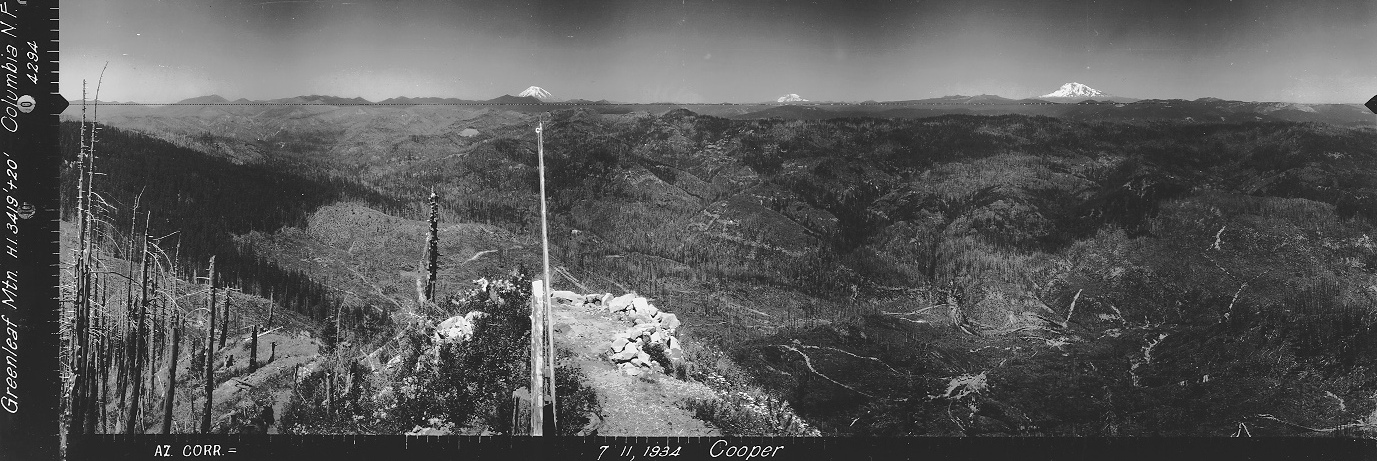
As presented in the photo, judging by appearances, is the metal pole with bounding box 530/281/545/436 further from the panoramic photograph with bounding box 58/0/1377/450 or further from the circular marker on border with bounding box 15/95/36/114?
the circular marker on border with bounding box 15/95/36/114

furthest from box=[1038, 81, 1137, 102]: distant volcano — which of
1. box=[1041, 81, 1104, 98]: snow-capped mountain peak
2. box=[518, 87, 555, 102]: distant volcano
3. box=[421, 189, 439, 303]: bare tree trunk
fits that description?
box=[421, 189, 439, 303]: bare tree trunk

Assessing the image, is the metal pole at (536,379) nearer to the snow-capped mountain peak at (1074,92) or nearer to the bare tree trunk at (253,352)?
the bare tree trunk at (253,352)

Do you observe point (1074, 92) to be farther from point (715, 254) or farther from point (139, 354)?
point (139, 354)

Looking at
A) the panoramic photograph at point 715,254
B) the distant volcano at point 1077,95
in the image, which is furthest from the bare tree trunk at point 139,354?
the distant volcano at point 1077,95

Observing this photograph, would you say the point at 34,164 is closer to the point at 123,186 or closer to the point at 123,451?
the point at 123,186

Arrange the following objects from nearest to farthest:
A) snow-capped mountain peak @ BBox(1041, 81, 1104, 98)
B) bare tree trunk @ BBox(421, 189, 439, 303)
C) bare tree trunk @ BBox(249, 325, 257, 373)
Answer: bare tree trunk @ BBox(249, 325, 257, 373), bare tree trunk @ BBox(421, 189, 439, 303), snow-capped mountain peak @ BBox(1041, 81, 1104, 98)

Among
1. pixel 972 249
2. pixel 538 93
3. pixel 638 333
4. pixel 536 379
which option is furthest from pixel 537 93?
pixel 972 249

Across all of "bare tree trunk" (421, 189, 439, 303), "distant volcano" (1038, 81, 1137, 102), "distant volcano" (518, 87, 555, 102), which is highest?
"distant volcano" (1038, 81, 1137, 102)

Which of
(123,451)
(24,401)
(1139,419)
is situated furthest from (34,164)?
(1139,419)
